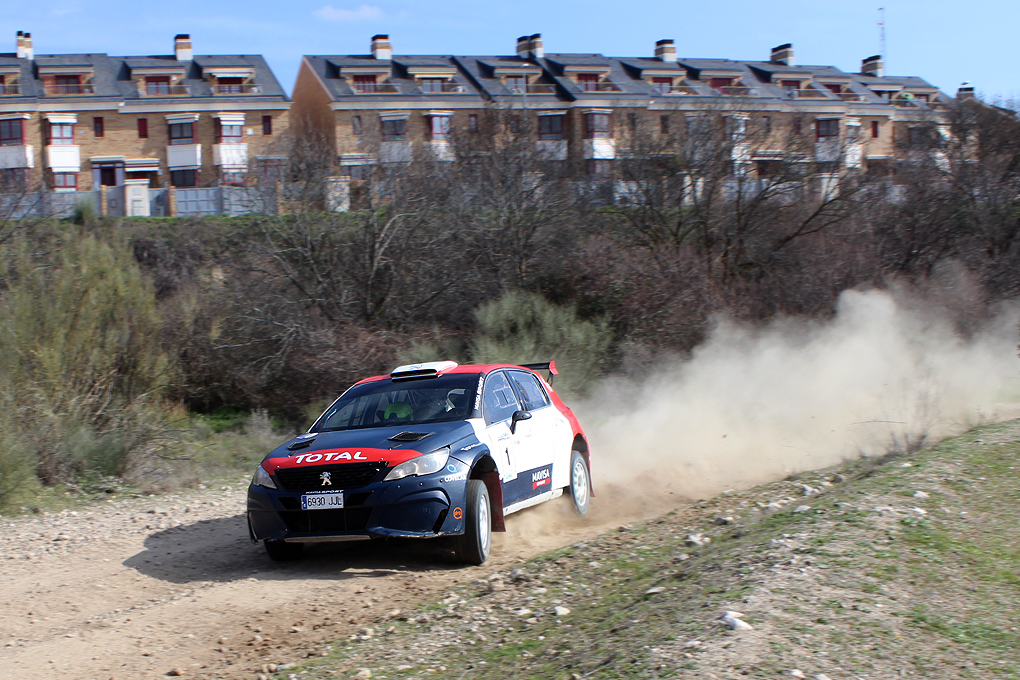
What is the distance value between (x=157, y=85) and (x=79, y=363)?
47.3 metres

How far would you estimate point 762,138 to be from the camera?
113 feet

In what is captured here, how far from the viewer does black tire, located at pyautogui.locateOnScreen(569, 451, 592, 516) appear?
975cm

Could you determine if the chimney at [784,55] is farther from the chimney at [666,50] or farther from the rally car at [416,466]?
the rally car at [416,466]

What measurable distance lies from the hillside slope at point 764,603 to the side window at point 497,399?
147 cm

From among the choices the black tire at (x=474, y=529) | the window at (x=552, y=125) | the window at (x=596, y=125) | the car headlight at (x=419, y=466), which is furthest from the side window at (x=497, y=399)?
the window at (x=552, y=125)

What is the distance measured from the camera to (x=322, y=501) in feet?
24.1

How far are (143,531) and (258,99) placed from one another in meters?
49.4

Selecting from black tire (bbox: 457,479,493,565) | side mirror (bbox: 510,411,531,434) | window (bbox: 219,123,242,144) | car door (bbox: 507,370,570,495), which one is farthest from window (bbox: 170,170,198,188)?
black tire (bbox: 457,479,493,565)

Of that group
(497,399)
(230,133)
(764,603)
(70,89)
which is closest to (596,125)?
(230,133)

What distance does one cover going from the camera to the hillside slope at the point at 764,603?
4.59 meters

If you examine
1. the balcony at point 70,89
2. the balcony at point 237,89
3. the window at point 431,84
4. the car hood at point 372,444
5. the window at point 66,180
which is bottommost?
the car hood at point 372,444

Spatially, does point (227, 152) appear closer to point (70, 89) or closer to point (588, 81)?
point (70, 89)

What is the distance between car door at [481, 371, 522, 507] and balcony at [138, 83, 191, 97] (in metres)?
52.2

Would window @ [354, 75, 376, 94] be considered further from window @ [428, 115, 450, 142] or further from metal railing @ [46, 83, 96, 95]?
metal railing @ [46, 83, 96, 95]
